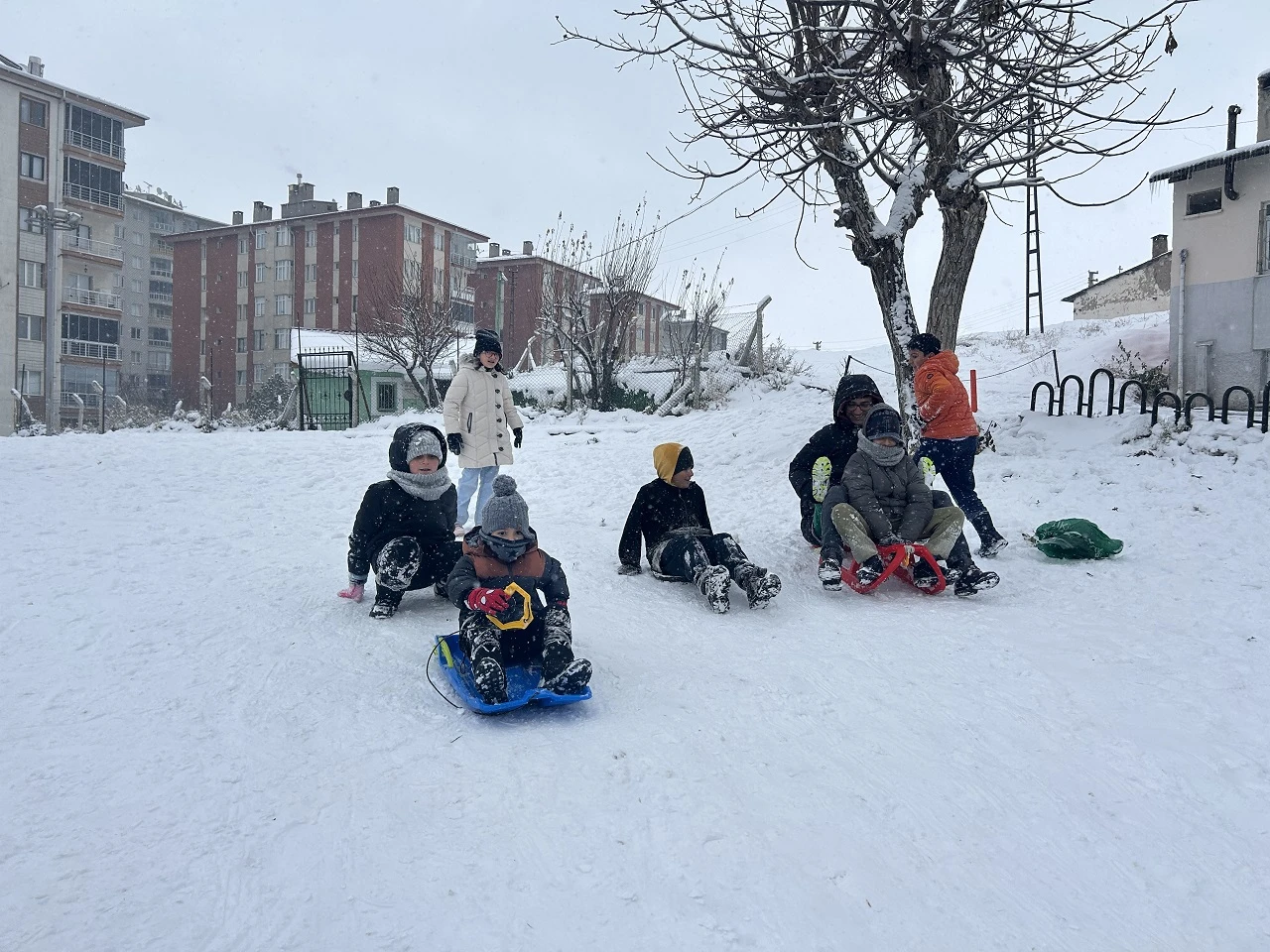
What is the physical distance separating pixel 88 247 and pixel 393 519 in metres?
40.1

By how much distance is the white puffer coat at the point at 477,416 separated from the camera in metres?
6.85

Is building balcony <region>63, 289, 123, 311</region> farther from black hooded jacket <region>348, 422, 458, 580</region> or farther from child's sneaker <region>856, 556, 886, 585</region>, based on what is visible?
child's sneaker <region>856, 556, 886, 585</region>

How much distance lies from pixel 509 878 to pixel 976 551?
520 centimetres

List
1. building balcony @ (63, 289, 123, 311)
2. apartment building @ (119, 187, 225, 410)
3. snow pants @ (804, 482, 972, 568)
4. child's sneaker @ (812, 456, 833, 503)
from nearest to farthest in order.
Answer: snow pants @ (804, 482, 972, 568) → child's sneaker @ (812, 456, 833, 503) → building balcony @ (63, 289, 123, 311) → apartment building @ (119, 187, 225, 410)

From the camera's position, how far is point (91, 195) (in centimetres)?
3641

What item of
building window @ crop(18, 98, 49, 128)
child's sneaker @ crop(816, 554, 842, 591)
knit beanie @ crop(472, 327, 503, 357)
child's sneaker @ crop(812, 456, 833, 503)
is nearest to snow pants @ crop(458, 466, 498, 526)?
knit beanie @ crop(472, 327, 503, 357)

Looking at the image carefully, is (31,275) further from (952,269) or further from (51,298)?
(952,269)

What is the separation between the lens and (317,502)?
28.7 feet

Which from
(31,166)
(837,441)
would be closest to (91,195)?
(31,166)

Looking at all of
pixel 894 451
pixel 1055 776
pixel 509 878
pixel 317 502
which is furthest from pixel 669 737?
pixel 317 502

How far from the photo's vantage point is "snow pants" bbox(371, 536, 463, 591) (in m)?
4.83

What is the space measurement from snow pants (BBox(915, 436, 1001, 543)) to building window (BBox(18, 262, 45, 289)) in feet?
125

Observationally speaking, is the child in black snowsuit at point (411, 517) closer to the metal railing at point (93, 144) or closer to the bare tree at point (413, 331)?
the bare tree at point (413, 331)

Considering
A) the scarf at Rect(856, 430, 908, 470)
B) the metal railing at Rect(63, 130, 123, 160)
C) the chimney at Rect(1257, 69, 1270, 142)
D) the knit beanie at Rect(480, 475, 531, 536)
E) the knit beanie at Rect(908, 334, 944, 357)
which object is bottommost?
the knit beanie at Rect(480, 475, 531, 536)
